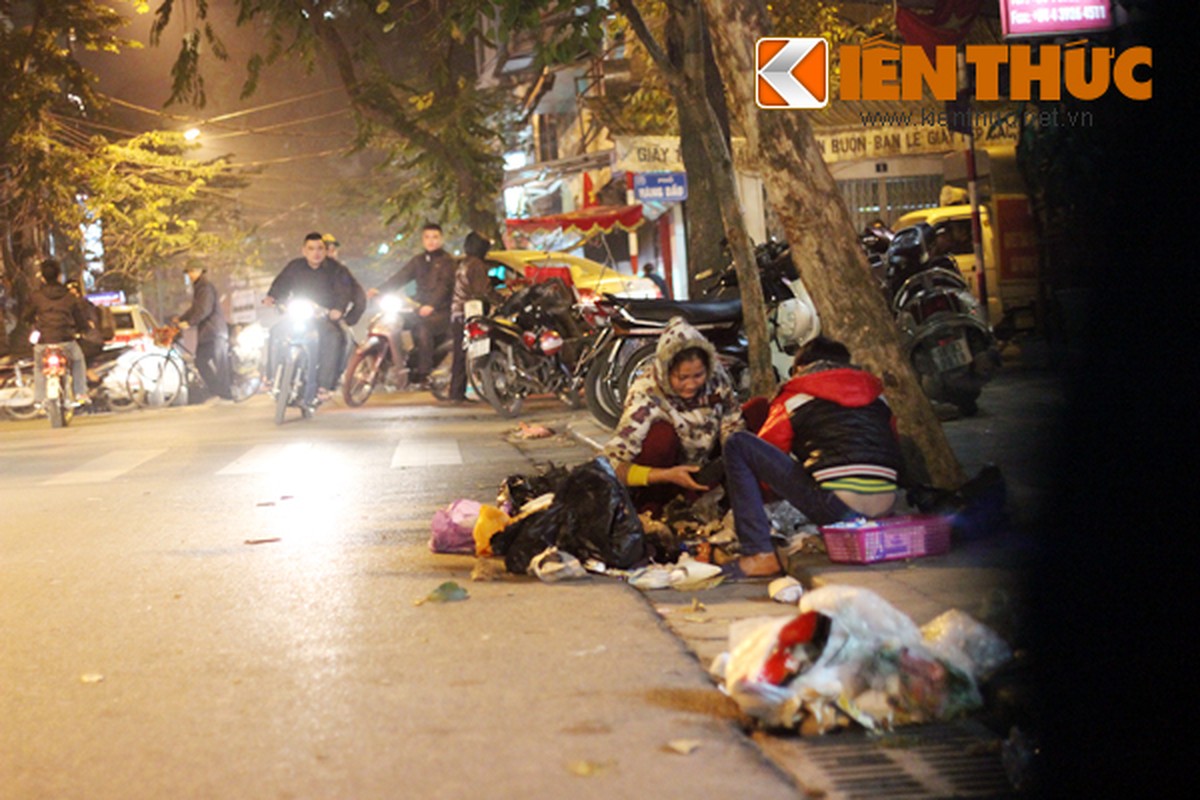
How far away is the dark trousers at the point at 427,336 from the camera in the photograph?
1834cm

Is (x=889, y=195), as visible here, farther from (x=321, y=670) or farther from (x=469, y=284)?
(x=321, y=670)

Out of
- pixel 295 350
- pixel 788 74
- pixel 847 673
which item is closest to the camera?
pixel 847 673

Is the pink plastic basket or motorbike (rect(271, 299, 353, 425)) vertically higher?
motorbike (rect(271, 299, 353, 425))

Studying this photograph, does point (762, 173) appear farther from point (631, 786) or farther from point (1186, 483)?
point (631, 786)

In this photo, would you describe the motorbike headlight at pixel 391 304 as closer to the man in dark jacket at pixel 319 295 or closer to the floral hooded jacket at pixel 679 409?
the man in dark jacket at pixel 319 295

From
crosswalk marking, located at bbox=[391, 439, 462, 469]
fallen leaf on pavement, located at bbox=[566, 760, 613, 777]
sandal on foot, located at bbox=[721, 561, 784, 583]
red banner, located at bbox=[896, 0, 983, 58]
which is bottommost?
crosswalk marking, located at bbox=[391, 439, 462, 469]

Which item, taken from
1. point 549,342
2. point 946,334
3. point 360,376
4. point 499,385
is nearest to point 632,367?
point 946,334

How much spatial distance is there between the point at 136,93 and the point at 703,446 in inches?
1253

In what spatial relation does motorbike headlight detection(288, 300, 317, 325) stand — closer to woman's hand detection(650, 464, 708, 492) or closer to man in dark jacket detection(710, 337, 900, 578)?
woman's hand detection(650, 464, 708, 492)

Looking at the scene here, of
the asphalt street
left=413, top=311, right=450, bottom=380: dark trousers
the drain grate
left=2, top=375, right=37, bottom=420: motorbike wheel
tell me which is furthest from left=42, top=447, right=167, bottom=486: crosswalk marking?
the drain grate

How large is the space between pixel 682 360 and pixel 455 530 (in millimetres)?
1454

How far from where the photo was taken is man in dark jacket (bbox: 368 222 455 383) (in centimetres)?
1831

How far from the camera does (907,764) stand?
388 cm

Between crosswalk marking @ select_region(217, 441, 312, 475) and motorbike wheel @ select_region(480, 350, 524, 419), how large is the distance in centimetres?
241
